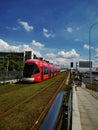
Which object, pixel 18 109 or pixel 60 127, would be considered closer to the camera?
pixel 60 127

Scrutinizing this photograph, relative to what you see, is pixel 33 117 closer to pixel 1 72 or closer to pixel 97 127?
pixel 97 127

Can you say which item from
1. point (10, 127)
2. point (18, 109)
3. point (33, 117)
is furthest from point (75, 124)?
point (18, 109)

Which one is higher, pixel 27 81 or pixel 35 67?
pixel 35 67

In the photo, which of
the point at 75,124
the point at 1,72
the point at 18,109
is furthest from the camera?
the point at 1,72

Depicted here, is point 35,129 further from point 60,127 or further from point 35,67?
point 35,67

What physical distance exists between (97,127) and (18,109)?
5.17 meters

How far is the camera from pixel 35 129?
848 cm

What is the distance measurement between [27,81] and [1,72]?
5.98 meters

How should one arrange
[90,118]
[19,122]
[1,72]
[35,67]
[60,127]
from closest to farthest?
[60,127]
[19,122]
[90,118]
[35,67]
[1,72]

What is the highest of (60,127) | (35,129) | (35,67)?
(35,67)

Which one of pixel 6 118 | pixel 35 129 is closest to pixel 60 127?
pixel 35 129

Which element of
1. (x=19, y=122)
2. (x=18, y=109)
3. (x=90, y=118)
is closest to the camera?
(x=19, y=122)

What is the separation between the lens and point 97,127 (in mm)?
8602

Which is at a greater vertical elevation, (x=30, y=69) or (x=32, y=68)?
(x=32, y=68)
